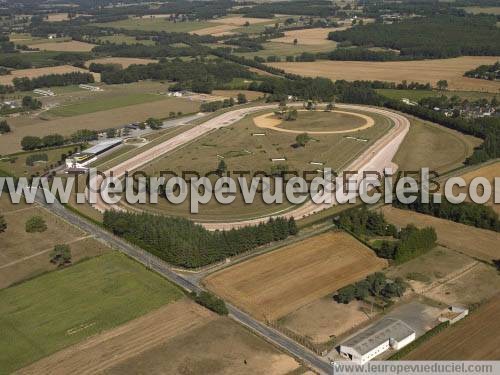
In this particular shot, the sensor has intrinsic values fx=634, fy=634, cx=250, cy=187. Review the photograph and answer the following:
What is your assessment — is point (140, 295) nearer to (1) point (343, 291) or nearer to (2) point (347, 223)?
(1) point (343, 291)

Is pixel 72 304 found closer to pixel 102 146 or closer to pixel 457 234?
pixel 457 234

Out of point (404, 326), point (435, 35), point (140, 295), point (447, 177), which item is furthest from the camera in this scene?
point (435, 35)

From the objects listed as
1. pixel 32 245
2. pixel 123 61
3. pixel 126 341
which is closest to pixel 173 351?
pixel 126 341

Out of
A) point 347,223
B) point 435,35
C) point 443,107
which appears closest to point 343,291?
point 347,223

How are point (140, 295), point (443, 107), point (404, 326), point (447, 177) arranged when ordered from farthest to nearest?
point (443, 107), point (447, 177), point (140, 295), point (404, 326)

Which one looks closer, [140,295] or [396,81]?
[140,295]

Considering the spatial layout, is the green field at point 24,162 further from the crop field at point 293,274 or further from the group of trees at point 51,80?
the group of trees at point 51,80

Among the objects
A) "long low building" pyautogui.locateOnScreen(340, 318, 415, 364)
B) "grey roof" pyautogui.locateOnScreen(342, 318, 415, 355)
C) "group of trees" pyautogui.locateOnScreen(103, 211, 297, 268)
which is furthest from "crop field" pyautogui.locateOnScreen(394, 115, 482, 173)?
"long low building" pyautogui.locateOnScreen(340, 318, 415, 364)
